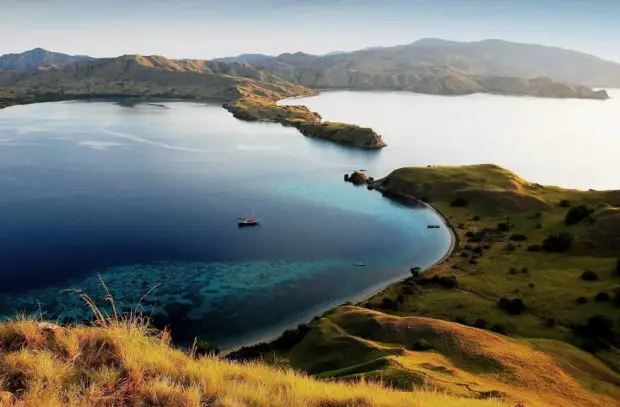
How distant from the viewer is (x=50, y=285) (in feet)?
209

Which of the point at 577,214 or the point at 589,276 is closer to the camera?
the point at 589,276

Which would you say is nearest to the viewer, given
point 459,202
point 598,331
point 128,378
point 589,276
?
point 128,378

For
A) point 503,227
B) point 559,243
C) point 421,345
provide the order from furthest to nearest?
point 503,227, point 559,243, point 421,345

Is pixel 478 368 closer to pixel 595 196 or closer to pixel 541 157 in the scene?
pixel 595 196

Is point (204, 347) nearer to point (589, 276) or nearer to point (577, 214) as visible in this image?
point (589, 276)

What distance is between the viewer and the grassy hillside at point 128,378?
991 centimetres

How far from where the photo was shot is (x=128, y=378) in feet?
35.0

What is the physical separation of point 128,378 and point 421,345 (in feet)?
121

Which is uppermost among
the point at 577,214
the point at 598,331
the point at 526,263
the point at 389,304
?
the point at 577,214

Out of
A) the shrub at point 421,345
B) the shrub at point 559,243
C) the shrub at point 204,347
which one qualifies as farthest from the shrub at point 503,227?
the shrub at point 204,347

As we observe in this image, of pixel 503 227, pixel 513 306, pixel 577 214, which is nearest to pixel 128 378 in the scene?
pixel 513 306

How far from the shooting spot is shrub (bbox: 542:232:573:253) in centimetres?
7941

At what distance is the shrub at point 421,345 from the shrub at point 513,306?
2050 cm

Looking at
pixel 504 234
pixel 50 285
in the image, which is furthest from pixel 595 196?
pixel 50 285
